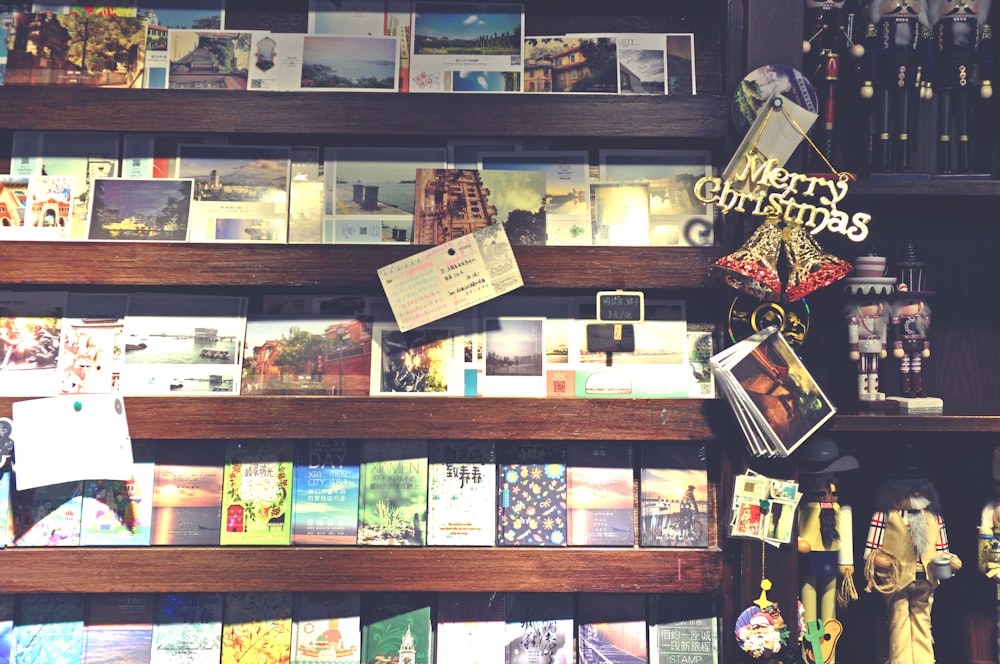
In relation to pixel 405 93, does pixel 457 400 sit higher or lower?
lower

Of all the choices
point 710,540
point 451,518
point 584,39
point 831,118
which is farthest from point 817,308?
point 451,518

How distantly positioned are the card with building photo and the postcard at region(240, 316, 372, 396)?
649mm

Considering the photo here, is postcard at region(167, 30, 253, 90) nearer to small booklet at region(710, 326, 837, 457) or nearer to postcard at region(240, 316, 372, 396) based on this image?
postcard at region(240, 316, 372, 396)

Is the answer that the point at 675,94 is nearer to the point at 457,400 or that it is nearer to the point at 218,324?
the point at 457,400

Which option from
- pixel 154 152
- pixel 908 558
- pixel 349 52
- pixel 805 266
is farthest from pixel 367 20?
pixel 908 558

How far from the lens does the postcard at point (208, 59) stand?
197cm

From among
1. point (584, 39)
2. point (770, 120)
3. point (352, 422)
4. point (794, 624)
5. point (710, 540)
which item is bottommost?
point (794, 624)

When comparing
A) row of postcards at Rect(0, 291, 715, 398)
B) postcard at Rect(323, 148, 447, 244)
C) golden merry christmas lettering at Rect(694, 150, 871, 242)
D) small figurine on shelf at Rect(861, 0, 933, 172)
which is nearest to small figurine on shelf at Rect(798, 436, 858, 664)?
row of postcards at Rect(0, 291, 715, 398)

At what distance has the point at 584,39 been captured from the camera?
6.58 ft

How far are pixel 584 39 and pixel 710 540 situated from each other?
1.34 m

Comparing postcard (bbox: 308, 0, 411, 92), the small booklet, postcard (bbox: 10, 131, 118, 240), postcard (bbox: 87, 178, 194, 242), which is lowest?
the small booklet

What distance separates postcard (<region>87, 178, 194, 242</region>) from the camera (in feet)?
6.36

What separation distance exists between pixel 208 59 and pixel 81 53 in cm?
32

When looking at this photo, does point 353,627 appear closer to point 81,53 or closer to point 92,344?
point 92,344
